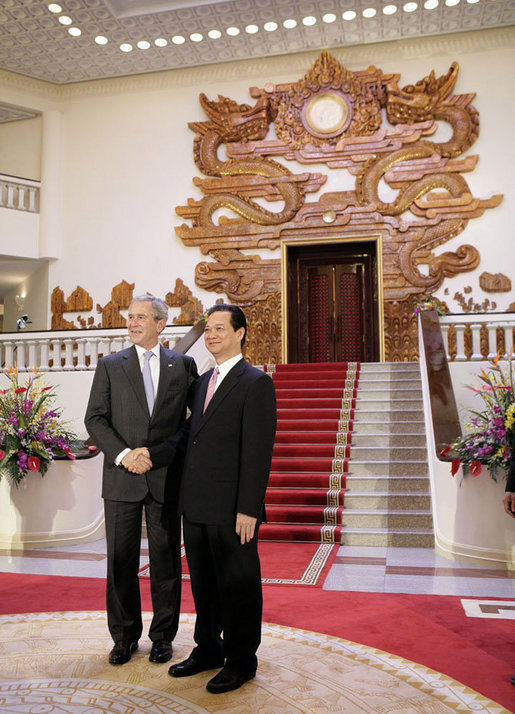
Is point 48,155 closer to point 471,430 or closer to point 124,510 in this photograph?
point 471,430

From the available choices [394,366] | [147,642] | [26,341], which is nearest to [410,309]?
[394,366]

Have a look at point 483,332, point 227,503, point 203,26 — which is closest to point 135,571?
point 227,503

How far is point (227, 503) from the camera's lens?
2.78 metres

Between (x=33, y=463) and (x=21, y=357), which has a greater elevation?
(x=21, y=357)

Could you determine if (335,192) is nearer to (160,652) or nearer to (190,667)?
(160,652)

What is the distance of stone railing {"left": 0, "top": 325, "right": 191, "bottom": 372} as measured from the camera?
9297 millimetres

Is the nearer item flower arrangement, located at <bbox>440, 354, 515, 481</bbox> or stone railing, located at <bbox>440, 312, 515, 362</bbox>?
flower arrangement, located at <bbox>440, 354, 515, 481</bbox>

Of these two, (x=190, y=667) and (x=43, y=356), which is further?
(x=43, y=356)

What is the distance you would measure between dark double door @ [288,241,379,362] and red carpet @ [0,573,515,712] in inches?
281

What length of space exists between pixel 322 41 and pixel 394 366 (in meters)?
5.53

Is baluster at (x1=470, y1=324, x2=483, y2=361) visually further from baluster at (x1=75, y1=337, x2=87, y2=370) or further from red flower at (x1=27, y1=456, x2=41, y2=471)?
red flower at (x1=27, y1=456, x2=41, y2=471)

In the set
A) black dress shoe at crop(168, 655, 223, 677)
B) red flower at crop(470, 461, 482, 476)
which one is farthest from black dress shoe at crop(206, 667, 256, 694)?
red flower at crop(470, 461, 482, 476)

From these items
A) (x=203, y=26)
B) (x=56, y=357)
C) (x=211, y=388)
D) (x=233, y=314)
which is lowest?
(x=211, y=388)

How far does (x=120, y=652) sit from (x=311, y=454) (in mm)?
4395
